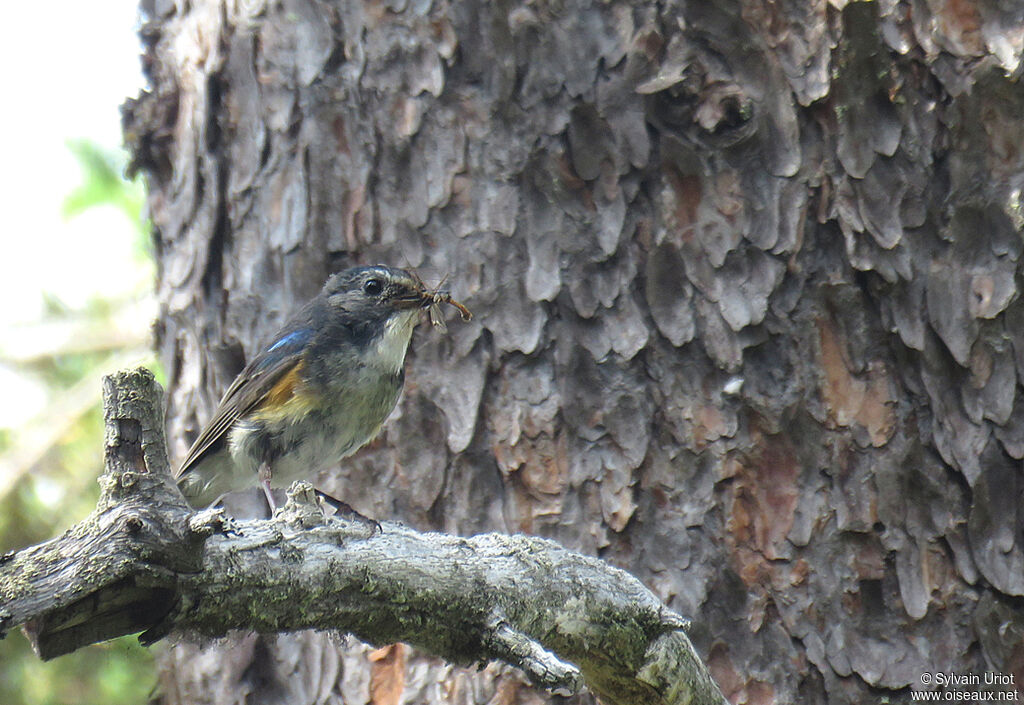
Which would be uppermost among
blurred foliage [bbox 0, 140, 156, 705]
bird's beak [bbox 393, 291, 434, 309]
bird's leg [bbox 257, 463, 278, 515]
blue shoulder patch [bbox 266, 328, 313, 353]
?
bird's beak [bbox 393, 291, 434, 309]

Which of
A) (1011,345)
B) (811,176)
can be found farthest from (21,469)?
(1011,345)

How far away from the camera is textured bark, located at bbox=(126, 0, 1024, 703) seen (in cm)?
359

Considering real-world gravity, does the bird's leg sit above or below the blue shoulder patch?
below

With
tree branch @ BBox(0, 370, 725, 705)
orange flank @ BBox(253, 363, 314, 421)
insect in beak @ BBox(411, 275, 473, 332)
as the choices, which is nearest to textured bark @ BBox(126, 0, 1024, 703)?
insect in beak @ BBox(411, 275, 473, 332)

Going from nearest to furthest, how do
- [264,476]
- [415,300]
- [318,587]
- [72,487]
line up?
[318,587]
[415,300]
[264,476]
[72,487]

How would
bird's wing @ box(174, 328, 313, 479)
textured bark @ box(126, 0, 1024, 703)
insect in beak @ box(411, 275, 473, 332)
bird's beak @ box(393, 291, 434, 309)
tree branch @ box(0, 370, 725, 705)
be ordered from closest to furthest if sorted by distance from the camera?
tree branch @ box(0, 370, 725, 705), textured bark @ box(126, 0, 1024, 703), insect in beak @ box(411, 275, 473, 332), bird's beak @ box(393, 291, 434, 309), bird's wing @ box(174, 328, 313, 479)

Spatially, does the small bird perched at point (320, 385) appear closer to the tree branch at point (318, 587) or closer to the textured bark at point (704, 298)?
the textured bark at point (704, 298)

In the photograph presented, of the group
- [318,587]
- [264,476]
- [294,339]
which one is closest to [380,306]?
[294,339]

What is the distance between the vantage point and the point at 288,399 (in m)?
4.21

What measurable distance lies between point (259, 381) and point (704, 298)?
180 cm

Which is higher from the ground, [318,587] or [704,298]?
[318,587]

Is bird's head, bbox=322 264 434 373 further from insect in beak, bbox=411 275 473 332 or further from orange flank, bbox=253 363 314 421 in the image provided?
orange flank, bbox=253 363 314 421

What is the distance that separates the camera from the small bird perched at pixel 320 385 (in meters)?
4.08

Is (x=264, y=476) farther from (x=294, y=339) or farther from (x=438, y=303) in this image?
(x=438, y=303)
